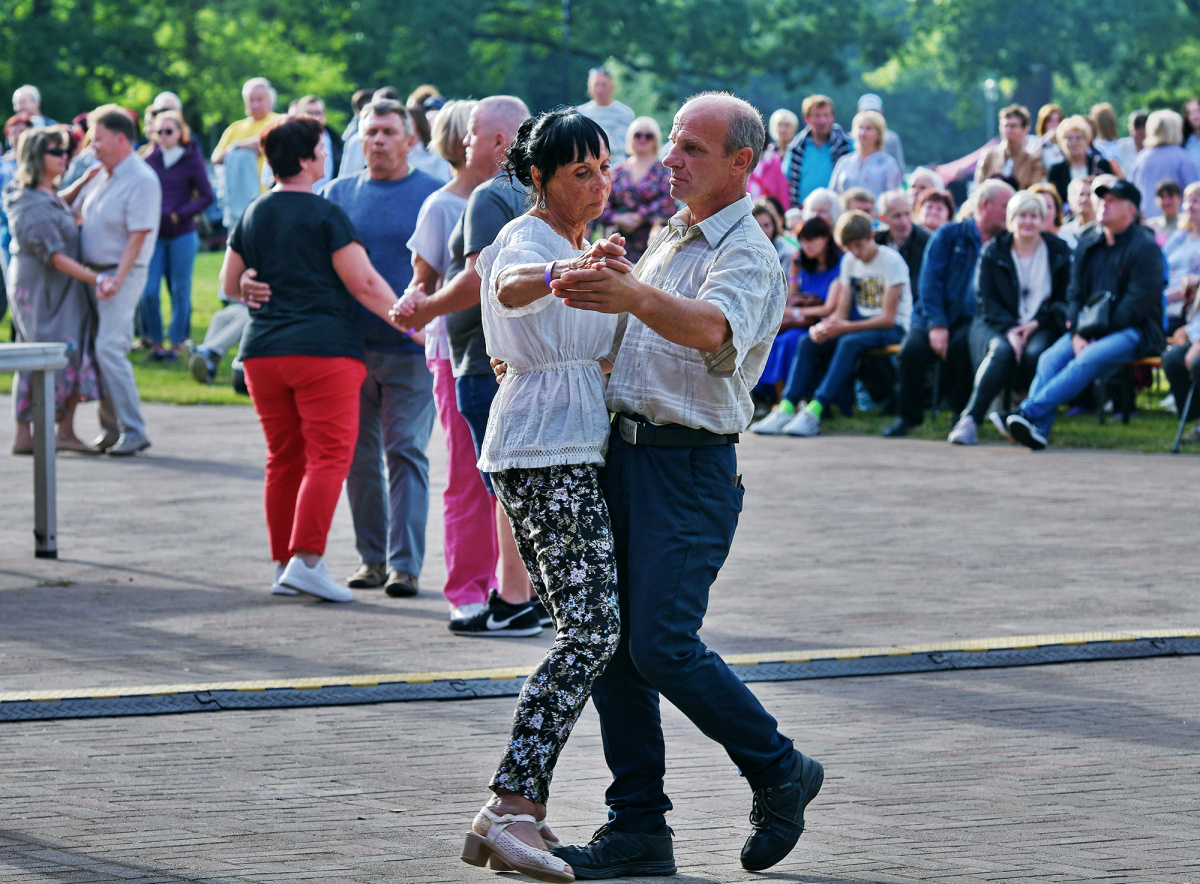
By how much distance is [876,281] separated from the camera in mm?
14312

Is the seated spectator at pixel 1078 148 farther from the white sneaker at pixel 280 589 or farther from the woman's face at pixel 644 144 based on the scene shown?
the white sneaker at pixel 280 589

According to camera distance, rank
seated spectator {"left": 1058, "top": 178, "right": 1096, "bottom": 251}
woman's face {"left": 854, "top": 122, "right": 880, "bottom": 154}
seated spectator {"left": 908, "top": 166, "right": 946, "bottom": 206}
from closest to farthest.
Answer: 1. seated spectator {"left": 1058, "top": 178, "right": 1096, "bottom": 251}
2. seated spectator {"left": 908, "top": 166, "right": 946, "bottom": 206}
3. woman's face {"left": 854, "top": 122, "right": 880, "bottom": 154}

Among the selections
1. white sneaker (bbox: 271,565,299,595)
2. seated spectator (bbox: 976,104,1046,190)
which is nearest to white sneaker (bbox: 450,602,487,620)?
white sneaker (bbox: 271,565,299,595)

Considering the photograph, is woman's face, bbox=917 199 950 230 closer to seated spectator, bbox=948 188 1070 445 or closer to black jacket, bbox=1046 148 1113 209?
seated spectator, bbox=948 188 1070 445

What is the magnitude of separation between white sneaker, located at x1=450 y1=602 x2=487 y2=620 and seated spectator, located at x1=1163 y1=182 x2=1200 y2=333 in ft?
28.3

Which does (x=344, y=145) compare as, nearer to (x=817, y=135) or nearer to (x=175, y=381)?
(x=175, y=381)

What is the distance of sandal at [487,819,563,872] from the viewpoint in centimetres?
428

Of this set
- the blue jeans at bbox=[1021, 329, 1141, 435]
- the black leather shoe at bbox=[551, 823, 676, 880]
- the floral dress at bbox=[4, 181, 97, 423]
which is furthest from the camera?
the blue jeans at bbox=[1021, 329, 1141, 435]

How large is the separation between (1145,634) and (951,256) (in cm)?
731

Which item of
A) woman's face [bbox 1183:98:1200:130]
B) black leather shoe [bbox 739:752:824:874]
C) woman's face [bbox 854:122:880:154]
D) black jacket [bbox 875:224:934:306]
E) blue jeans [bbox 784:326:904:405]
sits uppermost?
woman's face [bbox 1183:98:1200:130]

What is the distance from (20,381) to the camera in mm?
12180

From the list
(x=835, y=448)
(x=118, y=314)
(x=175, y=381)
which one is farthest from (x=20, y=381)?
(x=835, y=448)

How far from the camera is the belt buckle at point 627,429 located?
4355 mm

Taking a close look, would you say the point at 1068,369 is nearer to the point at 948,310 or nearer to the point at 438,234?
the point at 948,310
